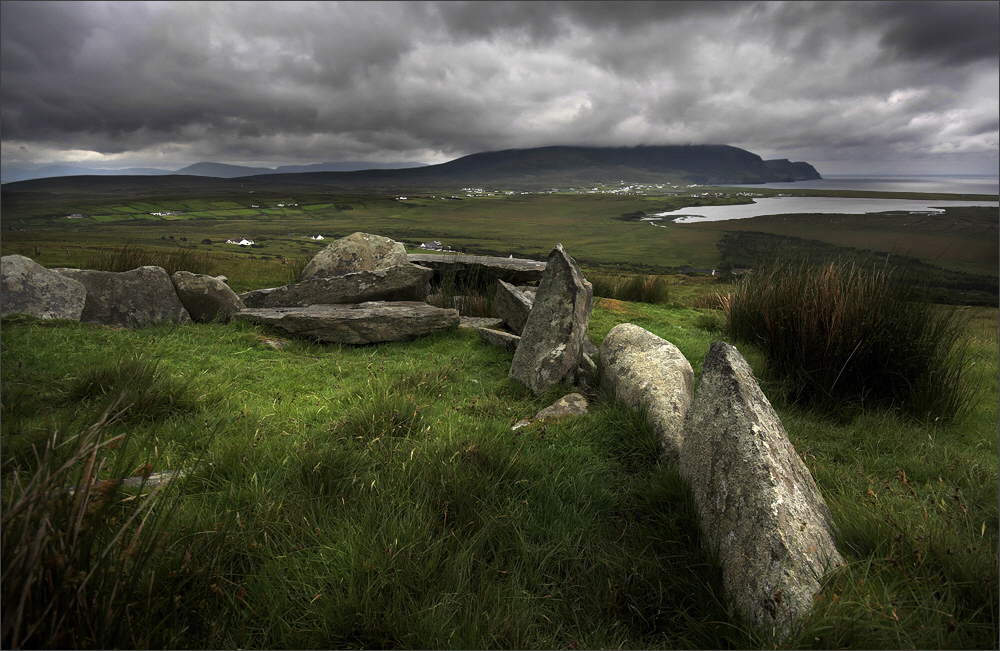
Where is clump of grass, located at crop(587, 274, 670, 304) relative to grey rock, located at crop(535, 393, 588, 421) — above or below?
below

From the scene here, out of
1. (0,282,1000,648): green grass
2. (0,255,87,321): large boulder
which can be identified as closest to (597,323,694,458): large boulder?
(0,282,1000,648): green grass

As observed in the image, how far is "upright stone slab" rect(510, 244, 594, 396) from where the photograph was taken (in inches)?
247

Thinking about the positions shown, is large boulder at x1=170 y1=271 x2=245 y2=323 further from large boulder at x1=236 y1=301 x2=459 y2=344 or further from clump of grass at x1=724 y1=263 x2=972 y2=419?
clump of grass at x1=724 y1=263 x2=972 y2=419

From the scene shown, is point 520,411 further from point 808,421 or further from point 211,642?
point 211,642

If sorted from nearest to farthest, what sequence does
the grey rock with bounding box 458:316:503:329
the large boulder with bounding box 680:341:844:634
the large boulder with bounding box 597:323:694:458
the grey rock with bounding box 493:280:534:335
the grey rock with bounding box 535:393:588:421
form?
the large boulder with bounding box 680:341:844:634
the large boulder with bounding box 597:323:694:458
the grey rock with bounding box 535:393:588:421
the grey rock with bounding box 493:280:534:335
the grey rock with bounding box 458:316:503:329

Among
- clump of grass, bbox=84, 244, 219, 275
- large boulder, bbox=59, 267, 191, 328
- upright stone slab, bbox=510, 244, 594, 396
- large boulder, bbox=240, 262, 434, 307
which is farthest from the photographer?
clump of grass, bbox=84, 244, 219, 275

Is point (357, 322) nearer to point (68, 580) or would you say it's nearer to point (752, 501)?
point (68, 580)

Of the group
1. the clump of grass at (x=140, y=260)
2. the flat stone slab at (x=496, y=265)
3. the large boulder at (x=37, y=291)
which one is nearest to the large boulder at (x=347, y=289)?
the flat stone slab at (x=496, y=265)

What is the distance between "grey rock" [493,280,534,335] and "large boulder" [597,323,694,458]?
2549 mm

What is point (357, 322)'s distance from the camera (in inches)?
334

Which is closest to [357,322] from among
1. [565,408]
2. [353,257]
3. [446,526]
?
[565,408]

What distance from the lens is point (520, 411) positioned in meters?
5.70

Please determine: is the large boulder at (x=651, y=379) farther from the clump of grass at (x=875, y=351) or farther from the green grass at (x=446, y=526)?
the clump of grass at (x=875, y=351)

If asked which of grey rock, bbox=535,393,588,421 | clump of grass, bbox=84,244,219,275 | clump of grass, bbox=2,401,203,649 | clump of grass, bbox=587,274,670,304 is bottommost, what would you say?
clump of grass, bbox=587,274,670,304
